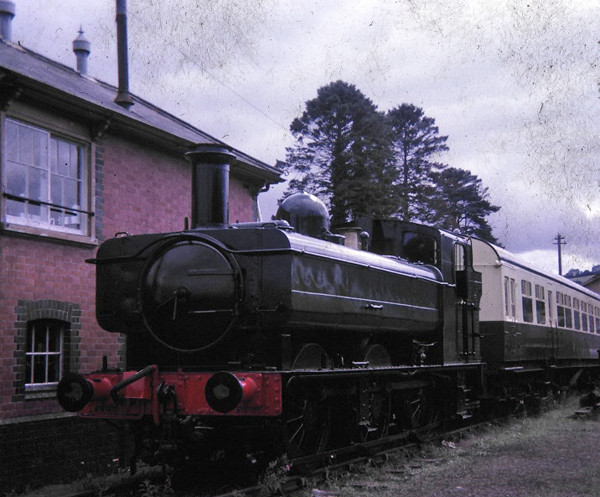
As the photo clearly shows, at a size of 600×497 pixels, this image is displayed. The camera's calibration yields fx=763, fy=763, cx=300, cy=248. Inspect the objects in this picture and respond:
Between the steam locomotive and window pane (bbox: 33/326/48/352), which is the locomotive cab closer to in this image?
the steam locomotive

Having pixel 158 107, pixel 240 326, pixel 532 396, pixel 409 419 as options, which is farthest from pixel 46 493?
pixel 532 396

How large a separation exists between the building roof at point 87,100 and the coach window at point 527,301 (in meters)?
5.53

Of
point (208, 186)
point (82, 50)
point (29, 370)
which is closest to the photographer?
point (208, 186)

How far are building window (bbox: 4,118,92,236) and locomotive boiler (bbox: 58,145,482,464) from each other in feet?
5.19

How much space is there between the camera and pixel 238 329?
7020 mm

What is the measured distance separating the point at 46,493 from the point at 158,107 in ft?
25.9

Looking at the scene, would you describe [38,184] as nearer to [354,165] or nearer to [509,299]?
[509,299]

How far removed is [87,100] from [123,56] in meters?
4.09

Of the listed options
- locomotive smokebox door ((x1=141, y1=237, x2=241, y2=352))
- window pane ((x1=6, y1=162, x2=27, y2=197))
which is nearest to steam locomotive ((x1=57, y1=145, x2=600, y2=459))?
locomotive smokebox door ((x1=141, y1=237, x2=241, y2=352))

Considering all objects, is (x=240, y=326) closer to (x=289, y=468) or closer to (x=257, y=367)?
(x=257, y=367)

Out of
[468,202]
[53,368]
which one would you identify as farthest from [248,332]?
[468,202]

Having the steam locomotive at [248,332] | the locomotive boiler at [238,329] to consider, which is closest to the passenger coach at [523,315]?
the steam locomotive at [248,332]

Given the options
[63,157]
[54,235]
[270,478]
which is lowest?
[270,478]

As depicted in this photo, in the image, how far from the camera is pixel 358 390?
27.9 feet
